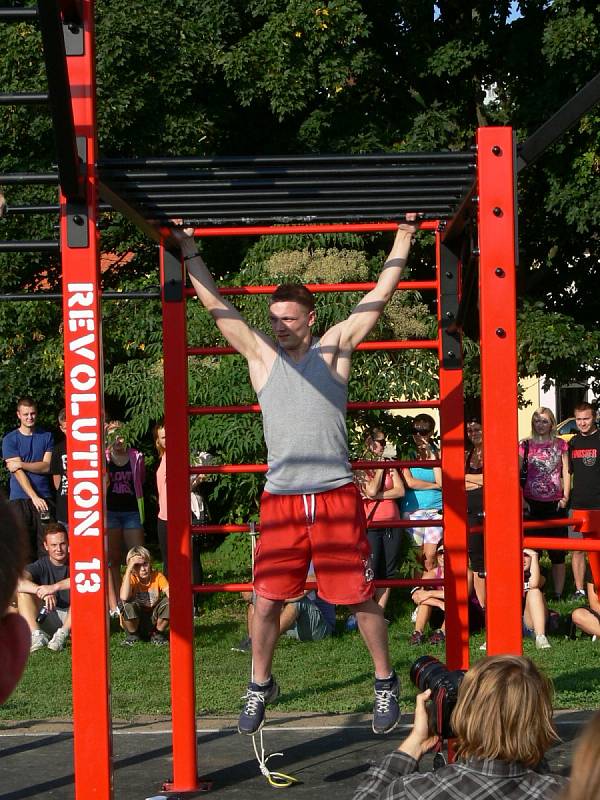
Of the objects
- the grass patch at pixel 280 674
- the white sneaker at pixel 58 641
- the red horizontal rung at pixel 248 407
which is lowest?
the grass patch at pixel 280 674

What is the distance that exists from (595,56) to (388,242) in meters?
2.82

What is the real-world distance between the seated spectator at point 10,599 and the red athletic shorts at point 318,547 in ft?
9.61

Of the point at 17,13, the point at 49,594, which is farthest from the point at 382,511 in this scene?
the point at 17,13

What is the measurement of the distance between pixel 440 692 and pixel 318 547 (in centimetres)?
148

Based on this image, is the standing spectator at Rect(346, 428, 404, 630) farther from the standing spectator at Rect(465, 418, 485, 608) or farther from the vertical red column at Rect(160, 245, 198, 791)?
the vertical red column at Rect(160, 245, 198, 791)

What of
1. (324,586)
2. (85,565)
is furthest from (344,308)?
(85,565)

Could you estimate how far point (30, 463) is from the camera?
9164 millimetres

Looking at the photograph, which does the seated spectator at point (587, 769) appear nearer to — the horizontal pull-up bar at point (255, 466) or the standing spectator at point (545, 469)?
the horizontal pull-up bar at point (255, 466)

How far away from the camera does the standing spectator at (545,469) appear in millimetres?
9117

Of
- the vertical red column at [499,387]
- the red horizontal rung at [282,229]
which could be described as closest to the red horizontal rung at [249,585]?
the vertical red column at [499,387]

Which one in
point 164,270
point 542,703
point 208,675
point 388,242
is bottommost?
point 208,675

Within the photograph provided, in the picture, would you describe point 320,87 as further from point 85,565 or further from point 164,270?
point 85,565

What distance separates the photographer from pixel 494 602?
3.76 m

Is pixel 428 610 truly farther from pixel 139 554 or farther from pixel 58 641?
pixel 58 641
